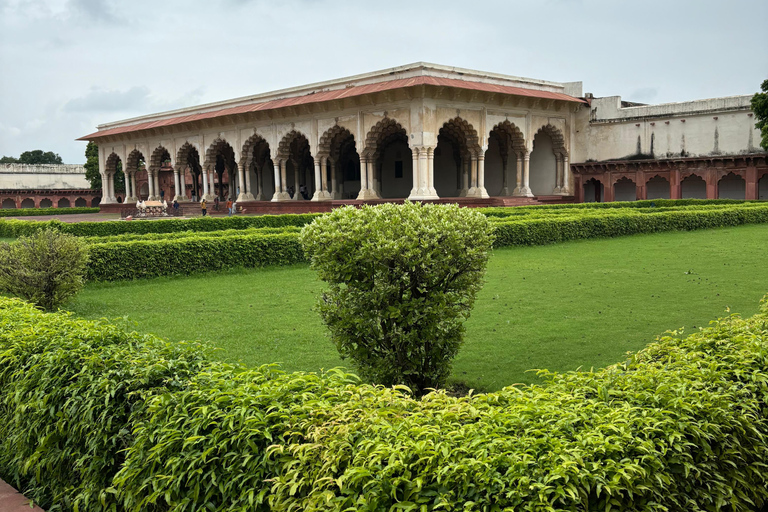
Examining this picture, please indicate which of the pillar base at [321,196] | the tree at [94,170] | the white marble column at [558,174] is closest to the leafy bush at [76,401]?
the pillar base at [321,196]

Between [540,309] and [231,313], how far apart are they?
3.24 m

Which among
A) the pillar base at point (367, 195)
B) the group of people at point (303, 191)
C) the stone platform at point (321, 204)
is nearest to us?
the stone platform at point (321, 204)

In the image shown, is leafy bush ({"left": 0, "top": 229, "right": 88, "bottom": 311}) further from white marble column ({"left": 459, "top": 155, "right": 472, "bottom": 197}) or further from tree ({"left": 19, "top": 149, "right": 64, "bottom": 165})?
tree ({"left": 19, "top": 149, "right": 64, "bottom": 165})

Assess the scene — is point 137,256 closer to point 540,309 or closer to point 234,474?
point 540,309

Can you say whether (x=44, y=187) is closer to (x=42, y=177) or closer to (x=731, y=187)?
(x=42, y=177)

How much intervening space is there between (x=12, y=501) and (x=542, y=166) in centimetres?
2548

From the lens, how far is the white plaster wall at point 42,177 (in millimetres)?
44844

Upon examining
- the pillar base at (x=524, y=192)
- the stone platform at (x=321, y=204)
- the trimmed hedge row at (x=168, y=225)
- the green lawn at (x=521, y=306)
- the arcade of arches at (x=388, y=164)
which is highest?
the arcade of arches at (x=388, y=164)


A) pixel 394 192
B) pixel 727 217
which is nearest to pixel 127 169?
pixel 394 192

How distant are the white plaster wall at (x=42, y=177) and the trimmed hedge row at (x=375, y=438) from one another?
48331mm

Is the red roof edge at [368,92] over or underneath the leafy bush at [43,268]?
over

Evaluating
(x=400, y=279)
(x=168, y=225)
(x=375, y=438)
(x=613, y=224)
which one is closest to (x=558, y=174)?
(x=613, y=224)

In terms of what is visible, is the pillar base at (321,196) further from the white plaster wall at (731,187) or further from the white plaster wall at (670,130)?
the white plaster wall at (731,187)

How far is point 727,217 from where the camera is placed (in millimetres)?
15102
